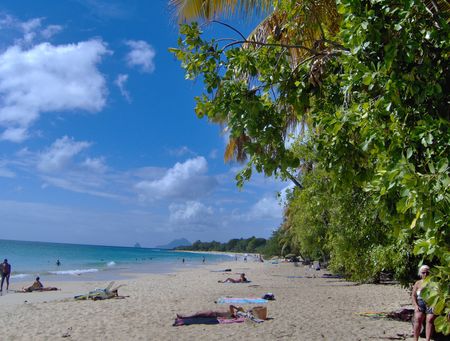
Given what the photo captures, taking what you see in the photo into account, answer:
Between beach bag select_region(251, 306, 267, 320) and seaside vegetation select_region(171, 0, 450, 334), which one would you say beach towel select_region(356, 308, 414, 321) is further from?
seaside vegetation select_region(171, 0, 450, 334)

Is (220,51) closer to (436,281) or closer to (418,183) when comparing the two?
(418,183)

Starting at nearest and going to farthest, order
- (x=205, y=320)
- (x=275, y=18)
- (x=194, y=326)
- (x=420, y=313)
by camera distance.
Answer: (x=420, y=313), (x=275, y=18), (x=194, y=326), (x=205, y=320)

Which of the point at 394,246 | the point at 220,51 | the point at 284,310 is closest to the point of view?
the point at 220,51

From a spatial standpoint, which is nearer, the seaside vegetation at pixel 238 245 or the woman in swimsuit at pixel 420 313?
the woman in swimsuit at pixel 420 313

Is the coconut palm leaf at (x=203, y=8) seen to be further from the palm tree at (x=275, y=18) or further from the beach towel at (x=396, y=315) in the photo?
the beach towel at (x=396, y=315)

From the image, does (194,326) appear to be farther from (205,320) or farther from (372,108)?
(372,108)

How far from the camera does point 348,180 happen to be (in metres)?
3.65

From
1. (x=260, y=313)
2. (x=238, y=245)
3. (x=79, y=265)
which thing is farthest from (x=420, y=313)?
(x=238, y=245)

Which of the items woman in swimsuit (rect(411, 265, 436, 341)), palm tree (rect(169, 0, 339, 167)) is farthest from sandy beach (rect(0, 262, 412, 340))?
palm tree (rect(169, 0, 339, 167))

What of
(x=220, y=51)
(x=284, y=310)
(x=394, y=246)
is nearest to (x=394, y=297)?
(x=284, y=310)

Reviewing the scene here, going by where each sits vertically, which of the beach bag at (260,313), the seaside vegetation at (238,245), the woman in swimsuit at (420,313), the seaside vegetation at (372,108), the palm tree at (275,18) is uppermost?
A: the seaside vegetation at (238,245)

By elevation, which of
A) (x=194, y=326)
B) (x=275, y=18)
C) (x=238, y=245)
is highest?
(x=238, y=245)

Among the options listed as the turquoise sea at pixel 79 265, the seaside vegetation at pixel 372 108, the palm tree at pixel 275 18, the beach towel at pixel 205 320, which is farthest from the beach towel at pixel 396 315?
the turquoise sea at pixel 79 265

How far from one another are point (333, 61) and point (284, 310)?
932 cm
